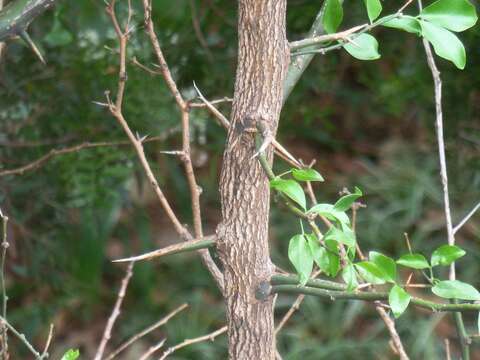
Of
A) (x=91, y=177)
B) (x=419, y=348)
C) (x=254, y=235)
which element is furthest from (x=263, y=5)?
(x=419, y=348)

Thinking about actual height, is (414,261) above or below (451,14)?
below

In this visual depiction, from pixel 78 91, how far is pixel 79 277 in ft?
3.59

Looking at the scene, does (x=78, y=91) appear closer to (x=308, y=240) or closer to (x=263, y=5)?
(x=263, y=5)

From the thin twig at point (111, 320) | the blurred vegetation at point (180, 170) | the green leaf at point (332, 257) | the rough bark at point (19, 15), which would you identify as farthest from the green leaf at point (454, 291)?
the blurred vegetation at point (180, 170)

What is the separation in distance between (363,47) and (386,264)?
0.85ft

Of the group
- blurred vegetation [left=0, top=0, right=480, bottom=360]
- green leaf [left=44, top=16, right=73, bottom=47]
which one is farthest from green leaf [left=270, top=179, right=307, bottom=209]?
green leaf [left=44, top=16, right=73, bottom=47]

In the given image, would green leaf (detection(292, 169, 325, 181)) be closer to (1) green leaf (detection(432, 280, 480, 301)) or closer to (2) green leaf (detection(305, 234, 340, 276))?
(2) green leaf (detection(305, 234, 340, 276))

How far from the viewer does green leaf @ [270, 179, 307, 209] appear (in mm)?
837

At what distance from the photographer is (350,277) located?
86cm

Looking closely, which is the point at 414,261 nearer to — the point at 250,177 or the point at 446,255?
the point at 446,255

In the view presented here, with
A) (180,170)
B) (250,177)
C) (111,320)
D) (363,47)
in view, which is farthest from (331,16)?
(180,170)

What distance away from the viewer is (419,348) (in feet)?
8.41

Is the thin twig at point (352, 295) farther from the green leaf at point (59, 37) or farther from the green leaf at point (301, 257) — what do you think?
the green leaf at point (59, 37)

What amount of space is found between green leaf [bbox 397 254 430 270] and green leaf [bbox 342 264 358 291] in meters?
0.08
